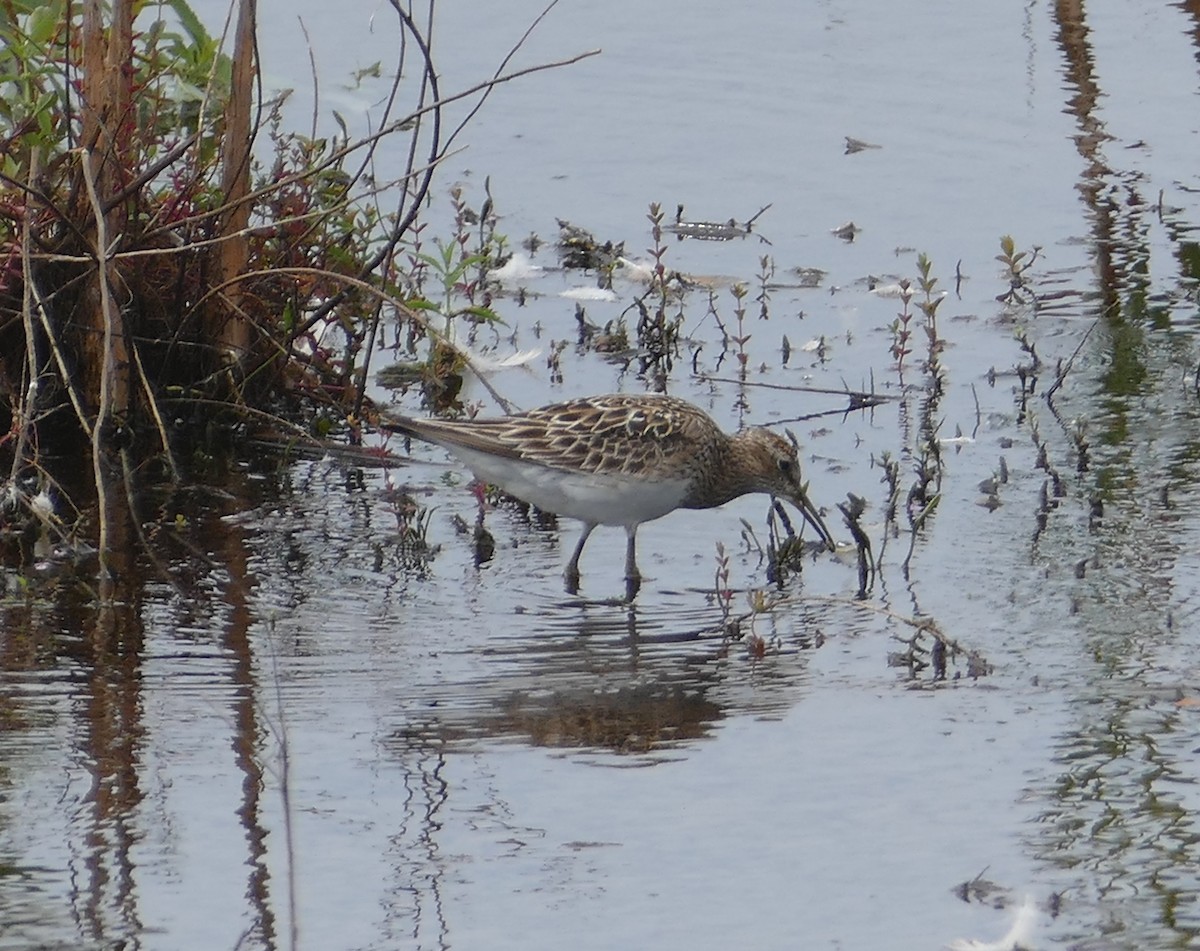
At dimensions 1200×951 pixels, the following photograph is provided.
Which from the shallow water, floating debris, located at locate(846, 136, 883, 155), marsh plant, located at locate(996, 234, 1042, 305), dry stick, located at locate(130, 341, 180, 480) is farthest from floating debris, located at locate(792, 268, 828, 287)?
dry stick, located at locate(130, 341, 180, 480)

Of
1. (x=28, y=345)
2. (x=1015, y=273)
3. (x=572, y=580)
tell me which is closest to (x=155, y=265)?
(x=28, y=345)

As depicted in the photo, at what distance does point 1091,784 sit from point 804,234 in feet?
19.9

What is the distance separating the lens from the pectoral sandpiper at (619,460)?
7.95m

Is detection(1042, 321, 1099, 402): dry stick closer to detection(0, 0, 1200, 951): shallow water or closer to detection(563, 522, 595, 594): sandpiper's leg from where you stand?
detection(0, 0, 1200, 951): shallow water

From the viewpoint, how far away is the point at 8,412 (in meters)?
8.64

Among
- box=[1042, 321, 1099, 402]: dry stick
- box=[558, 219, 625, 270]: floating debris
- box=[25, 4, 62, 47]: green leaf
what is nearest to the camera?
box=[25, 4, 62, 47]: green leaf

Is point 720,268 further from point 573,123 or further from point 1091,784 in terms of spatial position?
point 1091,784

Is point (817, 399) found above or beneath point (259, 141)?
beneath

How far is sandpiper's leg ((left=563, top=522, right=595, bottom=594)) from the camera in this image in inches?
306

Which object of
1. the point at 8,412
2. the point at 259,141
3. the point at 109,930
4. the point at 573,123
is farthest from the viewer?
the point at 573,123

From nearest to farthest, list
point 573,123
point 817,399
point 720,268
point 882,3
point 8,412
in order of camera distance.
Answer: point 8,412
point 817,399
point 720,268
point 573,123
point 882,3

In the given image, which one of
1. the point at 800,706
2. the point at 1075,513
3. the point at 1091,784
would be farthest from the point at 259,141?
the point at 1091,784

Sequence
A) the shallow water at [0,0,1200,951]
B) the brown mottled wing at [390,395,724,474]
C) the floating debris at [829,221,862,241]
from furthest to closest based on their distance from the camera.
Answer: the floating debris at [829,221,862,241] < the brown mottled wing at [390,395,724,474] < the shallow water at [0,0,1200,951]

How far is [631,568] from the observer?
7.85m
